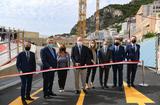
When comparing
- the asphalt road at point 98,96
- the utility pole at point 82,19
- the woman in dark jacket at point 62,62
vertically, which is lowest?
the asphalt road at point 98,96

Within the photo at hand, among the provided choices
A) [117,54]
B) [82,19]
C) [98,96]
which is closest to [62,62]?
[117,54]

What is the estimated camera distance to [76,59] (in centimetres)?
1447

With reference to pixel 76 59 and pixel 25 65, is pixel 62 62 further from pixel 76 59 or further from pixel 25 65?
pixel 25 65

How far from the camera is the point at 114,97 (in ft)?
43.5

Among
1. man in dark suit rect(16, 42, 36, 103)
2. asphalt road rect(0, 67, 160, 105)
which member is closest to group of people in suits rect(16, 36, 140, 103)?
man in dark suit rect(16, 42, 36, 103)

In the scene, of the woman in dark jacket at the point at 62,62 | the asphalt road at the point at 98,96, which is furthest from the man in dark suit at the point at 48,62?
the woman in dark jacket at the point at 62,62

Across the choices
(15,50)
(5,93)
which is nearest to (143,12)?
(15,50)

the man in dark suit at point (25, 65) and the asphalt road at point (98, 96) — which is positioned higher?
the man in dark suit at point (25, 65)

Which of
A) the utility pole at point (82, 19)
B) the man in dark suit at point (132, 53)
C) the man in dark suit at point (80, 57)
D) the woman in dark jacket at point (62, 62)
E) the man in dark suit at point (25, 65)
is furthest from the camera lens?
the utility pole at point (82, 19)

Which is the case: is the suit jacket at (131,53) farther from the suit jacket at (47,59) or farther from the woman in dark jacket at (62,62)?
the suit jacket at (47,59)

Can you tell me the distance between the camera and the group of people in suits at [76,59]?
12430 millimetres

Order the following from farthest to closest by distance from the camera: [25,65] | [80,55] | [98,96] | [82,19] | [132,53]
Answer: [82,19]
[132,53]
[80,55]
[98,96]
[25,65]

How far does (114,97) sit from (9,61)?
9.76 meters

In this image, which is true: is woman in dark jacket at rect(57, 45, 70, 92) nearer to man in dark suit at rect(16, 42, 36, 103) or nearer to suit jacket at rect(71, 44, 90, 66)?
suit jacket at rect(71, 44, 90, 66)
